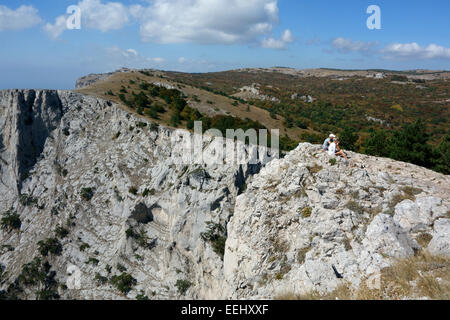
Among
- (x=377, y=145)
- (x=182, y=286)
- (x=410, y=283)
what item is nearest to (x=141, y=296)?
(x=182, y=286)

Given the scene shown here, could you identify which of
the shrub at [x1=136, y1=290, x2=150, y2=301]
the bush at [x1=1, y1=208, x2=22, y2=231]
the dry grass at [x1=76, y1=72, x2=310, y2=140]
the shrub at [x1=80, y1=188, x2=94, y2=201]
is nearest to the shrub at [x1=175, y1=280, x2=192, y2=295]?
the shrub at [x1=136, y1=290, x2=150, y2=301]

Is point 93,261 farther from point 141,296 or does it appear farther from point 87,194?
point 87,194

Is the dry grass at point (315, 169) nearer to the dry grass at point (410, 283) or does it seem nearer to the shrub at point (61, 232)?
the dry grass at point (410, 283)

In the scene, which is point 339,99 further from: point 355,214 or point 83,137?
point 355,214

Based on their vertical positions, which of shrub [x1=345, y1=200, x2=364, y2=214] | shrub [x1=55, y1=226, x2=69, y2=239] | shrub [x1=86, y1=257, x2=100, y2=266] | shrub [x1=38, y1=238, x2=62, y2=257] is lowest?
shrub [x1=86, y1=257, x2=100, y2=266]

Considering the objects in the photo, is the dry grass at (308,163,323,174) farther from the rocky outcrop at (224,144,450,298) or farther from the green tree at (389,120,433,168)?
the green tree at (389,120,433,168)

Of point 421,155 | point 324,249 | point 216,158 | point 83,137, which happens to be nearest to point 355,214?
point 324,249
